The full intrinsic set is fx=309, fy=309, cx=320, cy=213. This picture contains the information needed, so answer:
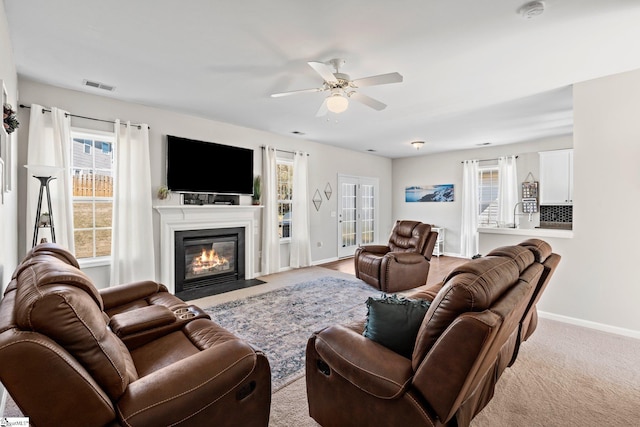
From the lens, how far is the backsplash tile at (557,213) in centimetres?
525

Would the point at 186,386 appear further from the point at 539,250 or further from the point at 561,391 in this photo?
the point at 561,391

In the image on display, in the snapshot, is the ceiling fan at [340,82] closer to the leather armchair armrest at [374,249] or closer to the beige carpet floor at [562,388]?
the beige carpet floor at [562,388]

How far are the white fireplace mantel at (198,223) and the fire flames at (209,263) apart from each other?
14.6 inches

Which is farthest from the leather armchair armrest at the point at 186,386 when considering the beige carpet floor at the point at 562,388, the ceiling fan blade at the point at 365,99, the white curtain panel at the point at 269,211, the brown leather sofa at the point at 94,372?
the white curtain panel at the point at 269,211

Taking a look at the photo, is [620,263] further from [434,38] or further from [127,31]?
[127,31]

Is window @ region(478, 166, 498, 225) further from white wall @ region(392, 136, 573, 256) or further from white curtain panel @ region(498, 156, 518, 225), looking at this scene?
white wall @ region(392, 136, 573, 256)

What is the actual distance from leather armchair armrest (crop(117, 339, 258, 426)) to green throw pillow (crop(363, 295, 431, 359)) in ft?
2.06

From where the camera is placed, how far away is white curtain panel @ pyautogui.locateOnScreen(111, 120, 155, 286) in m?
3.91

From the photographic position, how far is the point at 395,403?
137 centimetres

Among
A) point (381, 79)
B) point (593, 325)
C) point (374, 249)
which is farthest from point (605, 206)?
point (374, 249)

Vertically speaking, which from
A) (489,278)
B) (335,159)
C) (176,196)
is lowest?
(489,278)

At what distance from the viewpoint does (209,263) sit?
4945 mm

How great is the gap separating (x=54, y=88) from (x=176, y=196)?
1814 mm

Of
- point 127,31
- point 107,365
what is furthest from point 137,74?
point 107,365
